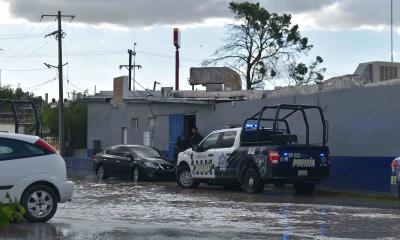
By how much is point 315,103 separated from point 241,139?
3704mm

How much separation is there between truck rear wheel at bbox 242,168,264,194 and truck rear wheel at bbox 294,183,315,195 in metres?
1.13

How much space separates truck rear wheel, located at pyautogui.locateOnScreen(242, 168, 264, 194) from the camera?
1815 cm

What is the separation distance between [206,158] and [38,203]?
8985 millimetres

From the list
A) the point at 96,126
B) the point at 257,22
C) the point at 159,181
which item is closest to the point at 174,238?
the point at 159,181

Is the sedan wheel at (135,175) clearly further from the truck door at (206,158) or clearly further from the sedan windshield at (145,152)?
the truck door at (206,158)

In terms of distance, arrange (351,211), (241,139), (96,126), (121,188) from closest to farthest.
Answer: (351,211) < (241,139) < (121,188) < (96,126)

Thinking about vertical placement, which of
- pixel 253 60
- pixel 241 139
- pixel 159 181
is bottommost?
pixel 159 181

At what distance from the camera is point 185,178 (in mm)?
21250

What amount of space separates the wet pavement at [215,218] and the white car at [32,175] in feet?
1.21

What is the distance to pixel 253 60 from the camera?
48219 mm

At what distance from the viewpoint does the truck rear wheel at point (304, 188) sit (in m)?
18.8

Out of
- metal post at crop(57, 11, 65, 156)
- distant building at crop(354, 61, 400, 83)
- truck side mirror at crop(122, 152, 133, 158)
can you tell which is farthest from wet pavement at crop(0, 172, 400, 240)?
metal post at crop(57, 11, 65, 156)

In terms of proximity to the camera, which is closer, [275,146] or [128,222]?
[128,222]

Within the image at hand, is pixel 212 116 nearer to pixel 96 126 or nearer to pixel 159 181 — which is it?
pixel 159 181
